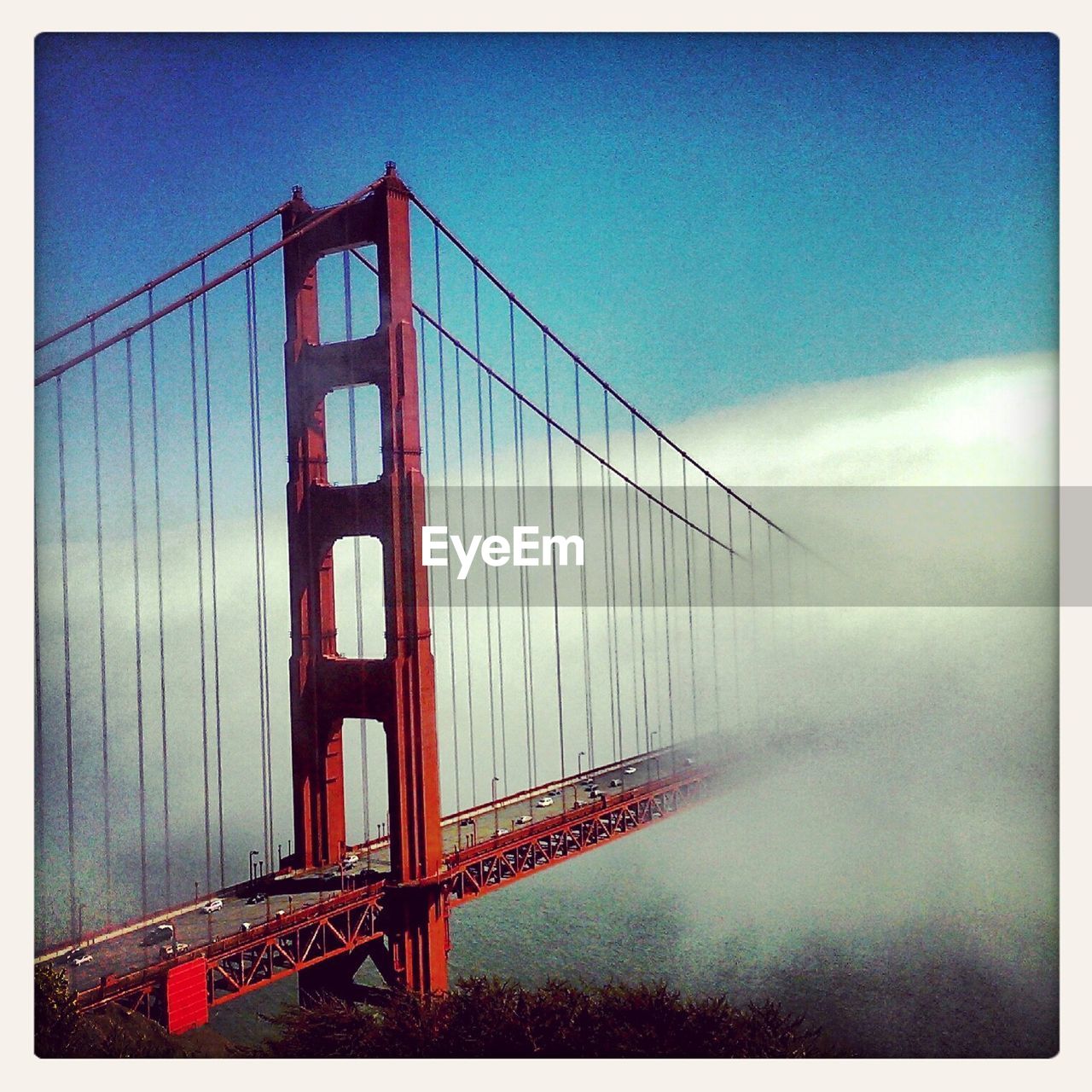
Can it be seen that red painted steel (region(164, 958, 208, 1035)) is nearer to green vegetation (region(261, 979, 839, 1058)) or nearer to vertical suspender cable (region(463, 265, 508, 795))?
green vegetation (region(261, 979, 839, 1058))

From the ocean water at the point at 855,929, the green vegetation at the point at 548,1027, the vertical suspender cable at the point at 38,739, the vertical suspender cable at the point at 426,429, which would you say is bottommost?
A: the green vegetation at the point at 548,1027

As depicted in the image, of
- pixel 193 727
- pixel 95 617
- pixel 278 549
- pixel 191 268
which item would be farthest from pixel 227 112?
pixel 193 727

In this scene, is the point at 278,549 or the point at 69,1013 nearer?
the point at 69,1013

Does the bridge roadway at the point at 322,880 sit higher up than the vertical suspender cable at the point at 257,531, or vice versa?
the vertical suspender cable at the point at 257,531

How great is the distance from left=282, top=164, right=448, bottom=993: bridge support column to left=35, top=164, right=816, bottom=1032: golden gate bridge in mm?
13

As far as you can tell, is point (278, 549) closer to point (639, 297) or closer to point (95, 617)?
point (95, 617)

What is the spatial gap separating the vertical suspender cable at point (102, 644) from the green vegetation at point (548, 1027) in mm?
1063

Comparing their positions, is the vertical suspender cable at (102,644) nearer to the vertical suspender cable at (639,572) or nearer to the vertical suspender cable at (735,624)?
the vertical suspender cable at (639,572)

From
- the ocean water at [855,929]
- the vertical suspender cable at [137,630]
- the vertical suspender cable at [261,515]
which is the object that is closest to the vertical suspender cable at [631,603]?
the ocean water at [855,929]

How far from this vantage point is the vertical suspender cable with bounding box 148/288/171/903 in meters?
5.28

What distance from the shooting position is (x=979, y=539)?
538 cm

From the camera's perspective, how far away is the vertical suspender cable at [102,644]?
5.27 m

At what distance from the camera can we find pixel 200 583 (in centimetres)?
533

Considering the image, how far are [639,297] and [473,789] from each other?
7.95ft
